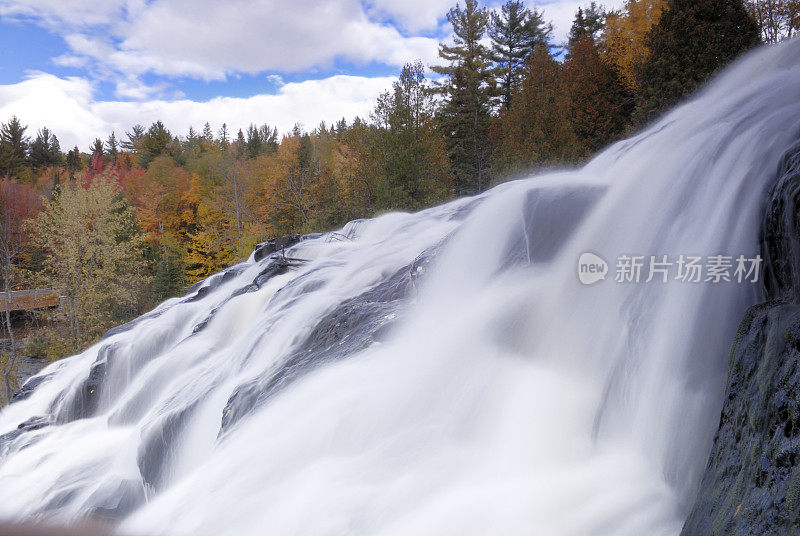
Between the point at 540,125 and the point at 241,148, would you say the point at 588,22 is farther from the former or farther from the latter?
the point at 241,148

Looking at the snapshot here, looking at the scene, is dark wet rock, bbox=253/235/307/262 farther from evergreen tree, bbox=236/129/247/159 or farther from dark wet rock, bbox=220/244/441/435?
evergreen tree, bbox=236/129/247/159

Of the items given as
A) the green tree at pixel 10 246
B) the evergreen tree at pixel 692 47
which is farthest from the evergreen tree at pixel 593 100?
the green tree at pixel 10 246

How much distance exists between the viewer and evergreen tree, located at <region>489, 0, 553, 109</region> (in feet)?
107

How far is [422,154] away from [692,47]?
30.2ft

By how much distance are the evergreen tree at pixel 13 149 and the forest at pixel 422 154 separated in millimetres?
18687

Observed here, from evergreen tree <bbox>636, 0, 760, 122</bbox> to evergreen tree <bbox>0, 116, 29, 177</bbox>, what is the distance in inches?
2252

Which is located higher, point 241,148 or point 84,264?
point 241,148

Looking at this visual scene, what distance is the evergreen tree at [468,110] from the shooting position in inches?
1134

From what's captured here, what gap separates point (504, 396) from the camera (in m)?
3.73

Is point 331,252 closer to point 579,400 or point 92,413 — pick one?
point 92,413

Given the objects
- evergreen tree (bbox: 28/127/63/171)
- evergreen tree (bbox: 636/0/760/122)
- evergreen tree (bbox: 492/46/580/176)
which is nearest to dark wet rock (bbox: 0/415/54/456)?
evergreen tree (bbox: 492/46/580/176)

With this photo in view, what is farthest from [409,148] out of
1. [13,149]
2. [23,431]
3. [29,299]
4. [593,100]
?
[13,149]

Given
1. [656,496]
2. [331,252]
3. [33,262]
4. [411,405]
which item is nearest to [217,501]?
[411,405]

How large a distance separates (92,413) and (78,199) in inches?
753
